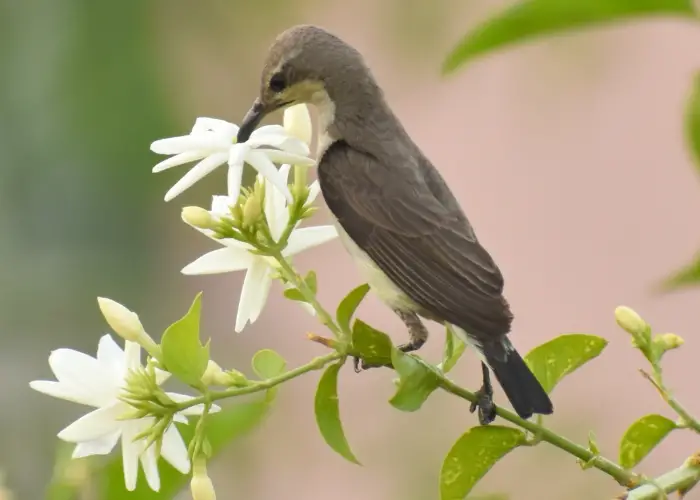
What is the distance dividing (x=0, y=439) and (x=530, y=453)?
141cm

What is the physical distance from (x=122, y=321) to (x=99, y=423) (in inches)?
3.4

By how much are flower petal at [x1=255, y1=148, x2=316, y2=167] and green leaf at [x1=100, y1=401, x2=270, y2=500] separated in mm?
218

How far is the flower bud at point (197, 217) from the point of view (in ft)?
3.12

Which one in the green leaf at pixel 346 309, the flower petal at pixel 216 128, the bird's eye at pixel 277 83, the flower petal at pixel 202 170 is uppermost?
the bird's eye at pixel 277 83

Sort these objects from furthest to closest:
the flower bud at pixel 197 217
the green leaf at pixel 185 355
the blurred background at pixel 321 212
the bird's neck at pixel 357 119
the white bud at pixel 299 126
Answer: the blurred background at pixel 321 212
the bird's neck at pixel 357 119
the white bud at pixel 299 126
the flower bud at pixel 197 217
the green leaf at pixel 185 355

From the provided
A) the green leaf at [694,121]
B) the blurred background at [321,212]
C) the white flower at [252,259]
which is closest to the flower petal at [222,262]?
the white flower at [252,259]

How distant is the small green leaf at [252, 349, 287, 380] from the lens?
92 cm

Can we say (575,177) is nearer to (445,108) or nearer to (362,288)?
(445,108)

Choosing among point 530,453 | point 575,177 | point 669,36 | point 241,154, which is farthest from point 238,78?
A: point 241,154

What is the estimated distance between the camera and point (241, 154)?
0.93 m

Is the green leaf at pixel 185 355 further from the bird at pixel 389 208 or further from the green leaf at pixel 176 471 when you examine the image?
the bird at pixel 389 208

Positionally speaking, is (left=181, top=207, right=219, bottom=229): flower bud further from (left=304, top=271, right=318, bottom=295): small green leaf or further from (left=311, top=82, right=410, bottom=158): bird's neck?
(left=311, top=82, right=410, bottom=158): bird's neck

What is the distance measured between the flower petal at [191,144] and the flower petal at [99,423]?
220 millimetres

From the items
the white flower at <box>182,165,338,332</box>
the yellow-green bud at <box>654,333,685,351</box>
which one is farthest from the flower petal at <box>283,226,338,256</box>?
the yellow-green bud at <box>654,333,685,351</box>
